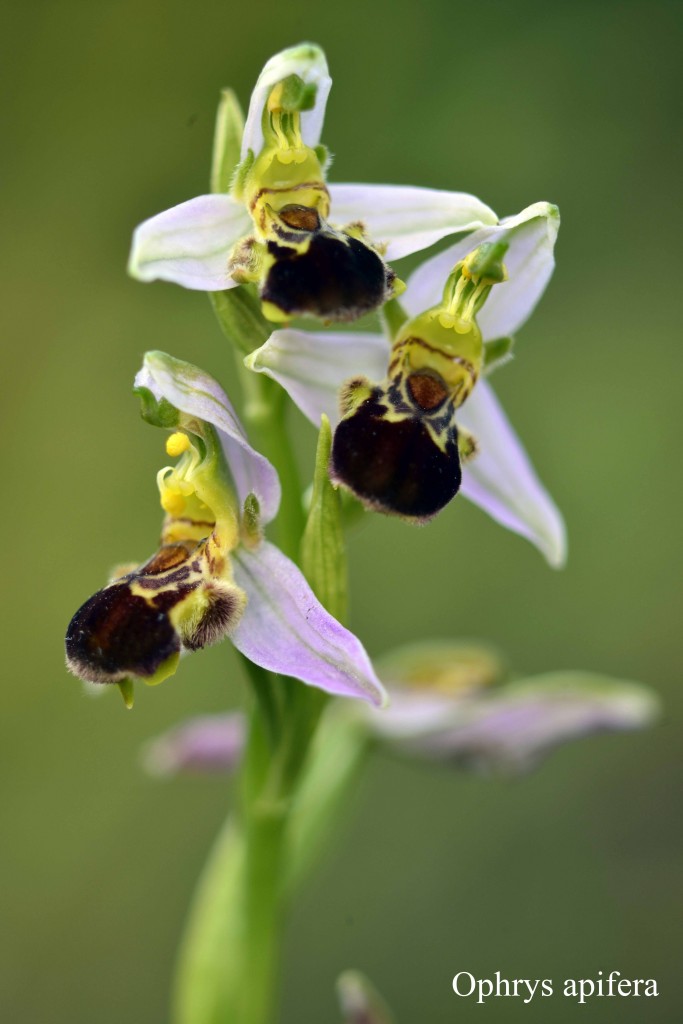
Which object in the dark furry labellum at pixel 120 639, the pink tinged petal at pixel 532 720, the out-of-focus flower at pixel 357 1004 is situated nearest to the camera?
the dark furry labellum at pixel 120 639

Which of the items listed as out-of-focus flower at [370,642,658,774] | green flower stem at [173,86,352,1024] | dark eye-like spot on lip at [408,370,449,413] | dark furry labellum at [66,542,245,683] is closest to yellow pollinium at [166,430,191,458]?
green flower stem at [173,86,352,1024]

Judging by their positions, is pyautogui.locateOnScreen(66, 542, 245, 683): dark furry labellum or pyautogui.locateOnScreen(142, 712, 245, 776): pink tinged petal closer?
pyautogui.locateOnScreen(66, 542, 245, 683): dark furry labellum

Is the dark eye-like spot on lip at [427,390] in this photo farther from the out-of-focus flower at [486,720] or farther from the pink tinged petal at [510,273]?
the out-of-focus flower at [486,720]

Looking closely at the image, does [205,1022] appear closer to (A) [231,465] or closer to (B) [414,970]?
(A) [231,465]

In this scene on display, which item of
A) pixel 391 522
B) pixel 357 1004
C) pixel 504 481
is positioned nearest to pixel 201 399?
pixel 504 481

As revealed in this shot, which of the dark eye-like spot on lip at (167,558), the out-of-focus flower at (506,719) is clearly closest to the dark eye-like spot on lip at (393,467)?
the dark eye-like spot on lip at (167,558)

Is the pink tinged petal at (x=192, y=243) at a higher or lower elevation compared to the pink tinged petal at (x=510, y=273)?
lower

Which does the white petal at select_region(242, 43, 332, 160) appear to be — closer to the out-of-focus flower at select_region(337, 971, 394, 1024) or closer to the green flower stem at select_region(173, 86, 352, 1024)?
the green flower stem at select_region(173, 86, 352, 1024)
